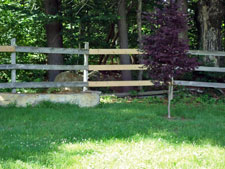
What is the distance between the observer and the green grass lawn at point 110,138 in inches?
172

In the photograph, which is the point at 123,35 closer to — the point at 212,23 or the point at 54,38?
the point at 54,38

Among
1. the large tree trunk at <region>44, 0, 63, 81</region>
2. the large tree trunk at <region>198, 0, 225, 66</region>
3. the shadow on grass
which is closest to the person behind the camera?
the shadow on grass

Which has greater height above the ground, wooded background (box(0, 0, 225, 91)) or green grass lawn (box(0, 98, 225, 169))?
wooded background (box(0, 0, 225, 91))

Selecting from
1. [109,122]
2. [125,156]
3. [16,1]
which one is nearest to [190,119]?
[109,122]

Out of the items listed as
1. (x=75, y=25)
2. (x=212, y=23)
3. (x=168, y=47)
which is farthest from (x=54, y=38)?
(x=212, y=23)

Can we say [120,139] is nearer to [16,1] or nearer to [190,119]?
[190,119]

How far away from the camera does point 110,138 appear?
5527 millimetres

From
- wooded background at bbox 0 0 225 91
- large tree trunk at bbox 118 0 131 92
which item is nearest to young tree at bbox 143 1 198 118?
wooded background at bbox 0 0 225 91

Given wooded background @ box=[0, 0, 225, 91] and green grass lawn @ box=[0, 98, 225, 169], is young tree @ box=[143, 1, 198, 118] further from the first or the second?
wooded background @ box=[0, 0, 225, 91]

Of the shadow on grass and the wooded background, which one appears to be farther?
the wooded background

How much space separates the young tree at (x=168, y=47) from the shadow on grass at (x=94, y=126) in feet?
3.98

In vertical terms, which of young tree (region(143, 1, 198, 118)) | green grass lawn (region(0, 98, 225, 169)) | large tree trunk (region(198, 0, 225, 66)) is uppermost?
large tree trunk (region(198, 0, 225, 66))

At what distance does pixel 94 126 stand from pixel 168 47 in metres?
2.67

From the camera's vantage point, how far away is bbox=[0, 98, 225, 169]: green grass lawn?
4.37m
